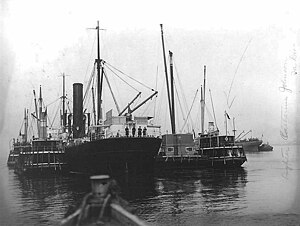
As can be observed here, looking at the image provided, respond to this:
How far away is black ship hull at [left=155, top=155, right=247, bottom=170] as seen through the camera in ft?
189

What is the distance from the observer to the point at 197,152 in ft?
224

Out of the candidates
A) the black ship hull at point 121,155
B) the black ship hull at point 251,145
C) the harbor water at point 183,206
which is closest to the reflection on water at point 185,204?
the harbor water at point 183,206

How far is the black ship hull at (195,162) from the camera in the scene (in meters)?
57.8

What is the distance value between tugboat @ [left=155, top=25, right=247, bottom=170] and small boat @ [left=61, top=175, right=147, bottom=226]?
5023cm

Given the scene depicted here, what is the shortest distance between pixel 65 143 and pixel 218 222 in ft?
167

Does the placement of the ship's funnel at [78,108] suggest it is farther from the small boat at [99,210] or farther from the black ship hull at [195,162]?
the small boat at [99,210]

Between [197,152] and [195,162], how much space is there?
8294 mm

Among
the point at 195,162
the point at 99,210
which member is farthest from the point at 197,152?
the point at 99,210

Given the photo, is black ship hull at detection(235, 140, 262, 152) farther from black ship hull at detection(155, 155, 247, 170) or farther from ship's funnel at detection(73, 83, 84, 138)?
ship's funnel at detection(73, 83, 84, 138)

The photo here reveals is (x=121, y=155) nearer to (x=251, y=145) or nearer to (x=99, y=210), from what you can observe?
(x=99, y=210)

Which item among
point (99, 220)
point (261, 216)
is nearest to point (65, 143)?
point (261, 216)

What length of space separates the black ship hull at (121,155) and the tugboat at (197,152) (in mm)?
11245

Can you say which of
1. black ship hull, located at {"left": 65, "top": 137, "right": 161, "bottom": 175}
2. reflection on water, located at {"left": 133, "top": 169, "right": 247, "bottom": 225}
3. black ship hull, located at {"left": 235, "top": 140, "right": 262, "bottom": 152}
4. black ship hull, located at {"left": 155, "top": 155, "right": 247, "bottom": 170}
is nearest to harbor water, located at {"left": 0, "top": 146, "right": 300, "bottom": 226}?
reflection on water, located at {"left": 133, "top": 169, "right": 247, "bottom": 225}

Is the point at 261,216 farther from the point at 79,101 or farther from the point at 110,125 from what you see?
the point at 79,101
